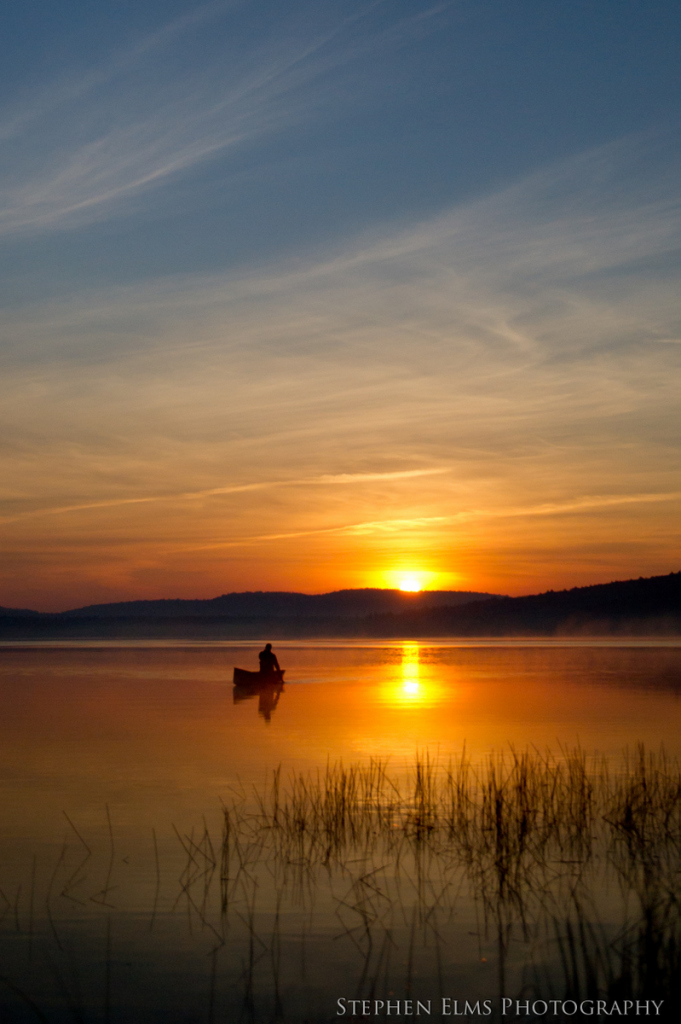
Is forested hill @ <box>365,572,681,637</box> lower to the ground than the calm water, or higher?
higher

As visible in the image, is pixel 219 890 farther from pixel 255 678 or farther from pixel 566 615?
pixel 566 615

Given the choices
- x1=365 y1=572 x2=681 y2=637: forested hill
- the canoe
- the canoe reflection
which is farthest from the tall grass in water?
x1=365 y1=572 x2=681 y2=637: forested hill

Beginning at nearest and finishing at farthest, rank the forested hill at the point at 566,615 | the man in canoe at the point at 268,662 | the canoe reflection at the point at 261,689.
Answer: the canoe reflection at the point at 261,689 < the man in canoe at the point at 268,662 < the forested hill at the point at 566,615

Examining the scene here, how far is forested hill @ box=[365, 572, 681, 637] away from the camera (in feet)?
445

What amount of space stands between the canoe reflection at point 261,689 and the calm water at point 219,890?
742 centimetres

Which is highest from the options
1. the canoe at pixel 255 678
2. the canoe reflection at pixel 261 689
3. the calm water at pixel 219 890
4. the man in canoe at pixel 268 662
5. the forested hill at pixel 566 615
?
the forested hill at pixel 566 615

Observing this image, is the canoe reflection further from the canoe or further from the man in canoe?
the man in canoe

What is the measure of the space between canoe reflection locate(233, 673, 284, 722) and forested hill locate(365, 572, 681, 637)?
97.3 metres

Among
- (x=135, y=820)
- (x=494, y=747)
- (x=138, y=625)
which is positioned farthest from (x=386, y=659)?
(x=138, y=625)

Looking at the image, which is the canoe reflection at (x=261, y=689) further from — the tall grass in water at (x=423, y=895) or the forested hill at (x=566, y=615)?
the forested hill at (x=566, y=615)

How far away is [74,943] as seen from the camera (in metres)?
8.44

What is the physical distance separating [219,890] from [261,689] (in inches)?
964

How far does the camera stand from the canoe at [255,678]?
3453 centimetres

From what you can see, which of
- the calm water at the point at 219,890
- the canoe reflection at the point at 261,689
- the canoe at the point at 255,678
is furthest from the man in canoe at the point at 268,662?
the calm water at the point at 219,890
